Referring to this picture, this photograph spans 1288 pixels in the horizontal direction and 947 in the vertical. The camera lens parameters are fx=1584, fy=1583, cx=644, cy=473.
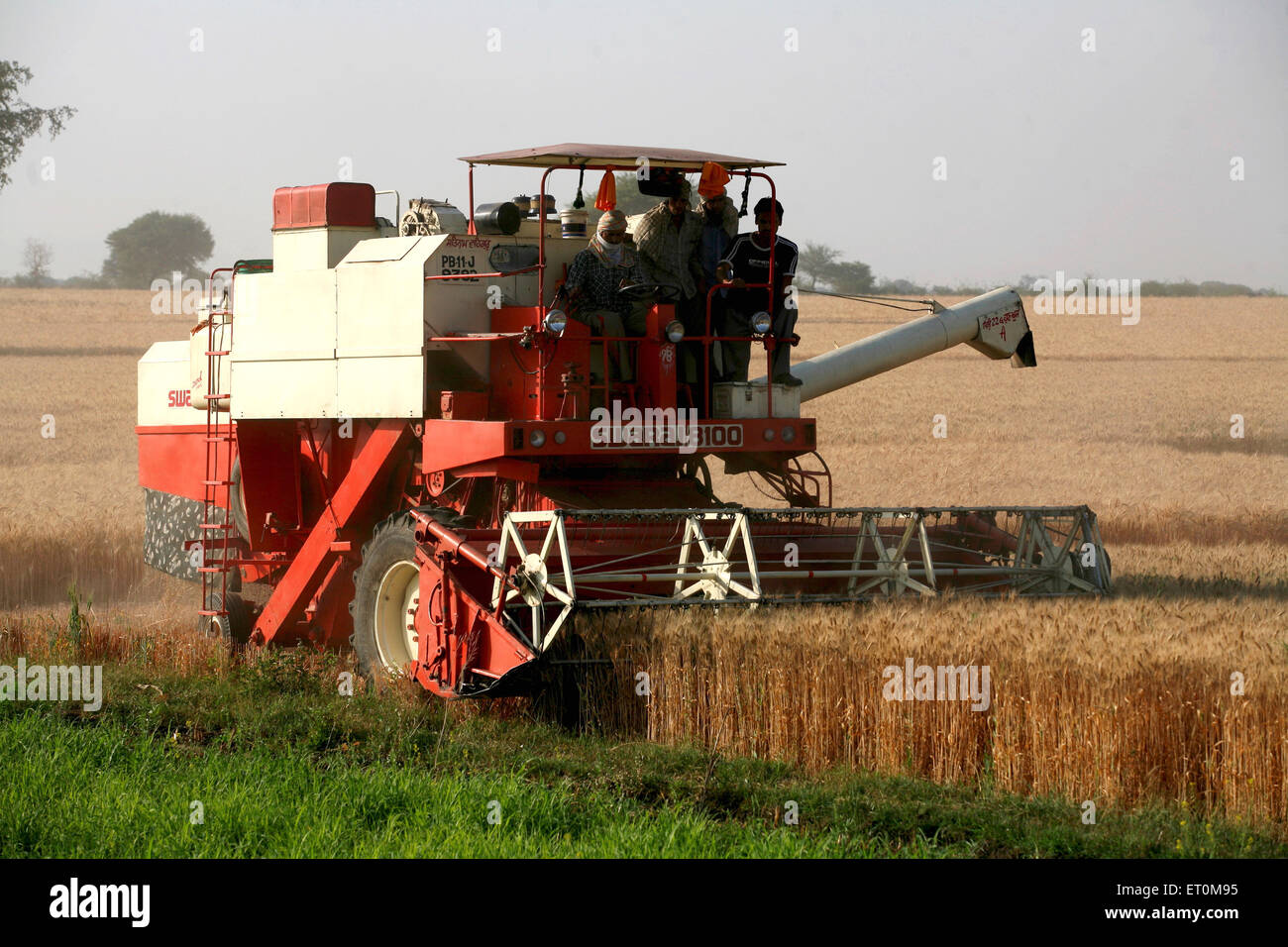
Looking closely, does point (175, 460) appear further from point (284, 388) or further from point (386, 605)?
point (386, 605)

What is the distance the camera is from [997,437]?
27.0 m

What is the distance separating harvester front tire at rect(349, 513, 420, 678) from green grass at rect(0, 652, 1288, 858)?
1150mm

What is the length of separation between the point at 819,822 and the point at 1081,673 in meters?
1.52

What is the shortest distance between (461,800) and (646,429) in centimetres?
391

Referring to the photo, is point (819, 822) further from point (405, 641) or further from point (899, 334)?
point (899, 334)

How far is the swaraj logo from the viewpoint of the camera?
A: 10.2m

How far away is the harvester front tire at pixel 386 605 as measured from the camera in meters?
10.2

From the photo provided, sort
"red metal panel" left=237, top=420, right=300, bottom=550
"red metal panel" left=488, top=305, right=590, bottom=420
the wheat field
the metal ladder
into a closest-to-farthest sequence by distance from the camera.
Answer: the wheat field → "red metal panel" left=488, top=305, right=590, bottom=420 → "red metal panel" left=237, top=420, right=300, bottom=550 → the metal ladder

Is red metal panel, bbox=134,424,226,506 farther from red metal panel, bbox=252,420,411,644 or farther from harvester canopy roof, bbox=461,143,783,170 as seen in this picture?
harvester canopy roof, bbox=461,143,783,170

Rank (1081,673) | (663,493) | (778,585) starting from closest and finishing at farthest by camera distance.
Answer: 1. (1081,673)
2. (778,585)
3. (663,493)

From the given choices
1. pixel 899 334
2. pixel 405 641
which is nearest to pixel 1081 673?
pixel 405 641

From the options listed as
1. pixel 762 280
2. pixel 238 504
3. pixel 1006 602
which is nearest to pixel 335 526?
pixel 238 504
